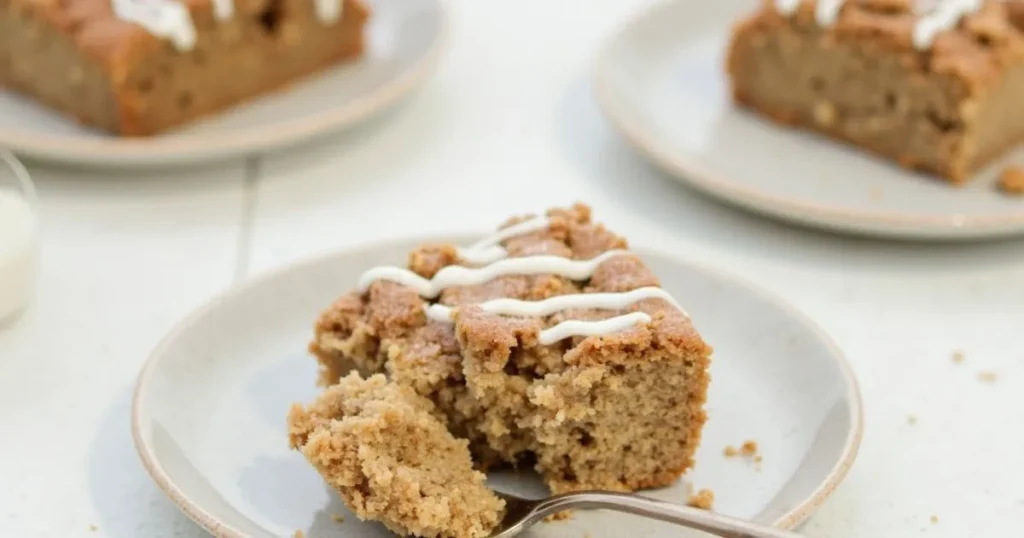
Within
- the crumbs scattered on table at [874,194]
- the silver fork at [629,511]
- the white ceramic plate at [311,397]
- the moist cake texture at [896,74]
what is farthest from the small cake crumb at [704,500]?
the moist cake texture at [896,74]

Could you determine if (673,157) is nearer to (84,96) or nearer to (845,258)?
(845,258)

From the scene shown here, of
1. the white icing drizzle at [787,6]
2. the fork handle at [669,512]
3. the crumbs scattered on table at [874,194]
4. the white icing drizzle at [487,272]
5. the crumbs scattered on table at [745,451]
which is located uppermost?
the white icing drizzle at [787,6]

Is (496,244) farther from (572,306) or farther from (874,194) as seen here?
(874,194)

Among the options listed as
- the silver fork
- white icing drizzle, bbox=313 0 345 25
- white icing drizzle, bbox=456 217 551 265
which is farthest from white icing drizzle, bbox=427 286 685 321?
white icing drizzle, bbox=313 0 345 25

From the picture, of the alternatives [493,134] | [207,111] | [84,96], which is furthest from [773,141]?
[84,96]

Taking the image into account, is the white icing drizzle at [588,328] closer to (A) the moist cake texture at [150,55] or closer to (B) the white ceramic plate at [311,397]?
(B) the white ceramic plate at [311,397]

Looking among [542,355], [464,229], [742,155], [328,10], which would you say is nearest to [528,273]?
[542,355]
